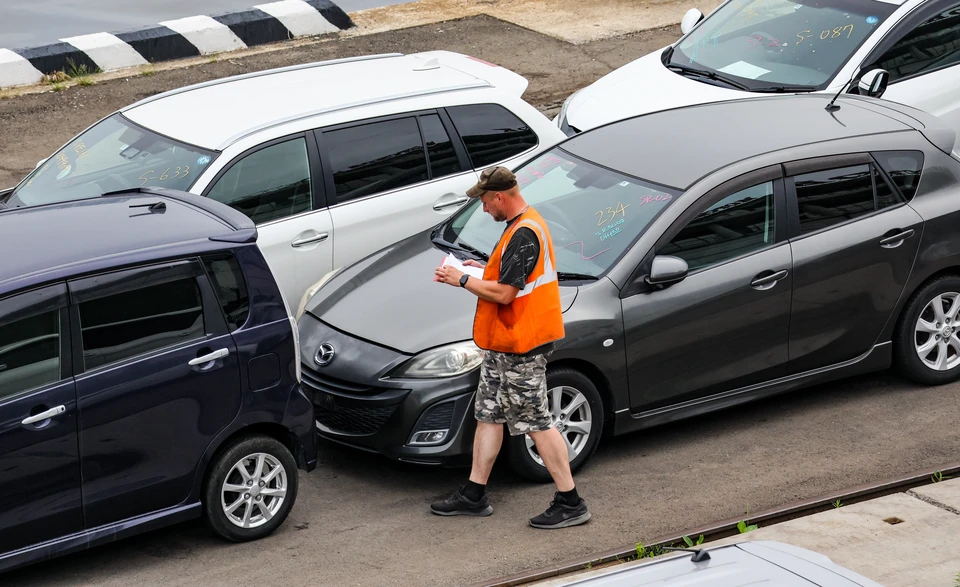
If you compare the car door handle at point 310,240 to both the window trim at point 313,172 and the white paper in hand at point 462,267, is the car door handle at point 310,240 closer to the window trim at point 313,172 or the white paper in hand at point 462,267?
the window trim at point 313,172

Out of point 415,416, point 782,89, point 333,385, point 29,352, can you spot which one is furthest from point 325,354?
point 782,89

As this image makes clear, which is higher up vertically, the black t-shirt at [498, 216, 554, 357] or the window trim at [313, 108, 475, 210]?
the window trim at [313, 108, 475, 210]

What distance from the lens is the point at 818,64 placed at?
10055 mm

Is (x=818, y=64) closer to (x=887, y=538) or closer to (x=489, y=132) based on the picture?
(x=489, y=132)

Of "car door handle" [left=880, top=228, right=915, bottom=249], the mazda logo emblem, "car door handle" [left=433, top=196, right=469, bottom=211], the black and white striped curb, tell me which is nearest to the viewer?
the mazda logo emblem

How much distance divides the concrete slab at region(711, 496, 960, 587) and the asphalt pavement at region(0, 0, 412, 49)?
12.6m

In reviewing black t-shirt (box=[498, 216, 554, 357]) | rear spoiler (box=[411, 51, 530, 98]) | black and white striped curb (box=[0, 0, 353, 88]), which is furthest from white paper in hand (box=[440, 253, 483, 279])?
black and white striped curb (box=[0, 0, 353, 88])

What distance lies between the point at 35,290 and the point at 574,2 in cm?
1188

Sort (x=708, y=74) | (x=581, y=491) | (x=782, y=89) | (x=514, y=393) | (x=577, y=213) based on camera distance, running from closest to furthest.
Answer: (x=514, y=393) → (x=581, y=491) → (x=577, y=213) → (x=782, y=89) → (x=708, y=74)

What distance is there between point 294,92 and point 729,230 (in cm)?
316

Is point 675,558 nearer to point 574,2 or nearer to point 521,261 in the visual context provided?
point 521,261

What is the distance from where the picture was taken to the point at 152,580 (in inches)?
230

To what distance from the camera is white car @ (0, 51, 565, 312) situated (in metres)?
7.86

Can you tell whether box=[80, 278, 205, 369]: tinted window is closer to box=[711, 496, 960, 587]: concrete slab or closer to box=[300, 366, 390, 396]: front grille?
box=[300, 366, 390, 396]: front grille
